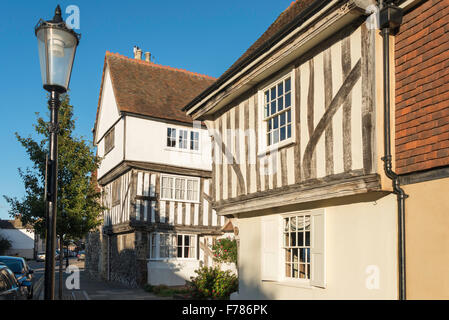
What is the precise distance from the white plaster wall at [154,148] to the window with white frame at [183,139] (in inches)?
7.3

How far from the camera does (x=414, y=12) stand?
633 centimetres

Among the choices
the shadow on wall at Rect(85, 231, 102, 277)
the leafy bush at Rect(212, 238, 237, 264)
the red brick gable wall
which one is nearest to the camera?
the red brick gable wall

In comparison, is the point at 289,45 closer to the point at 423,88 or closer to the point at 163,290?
the point at 423,88

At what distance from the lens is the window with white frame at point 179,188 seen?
20078 millimetres

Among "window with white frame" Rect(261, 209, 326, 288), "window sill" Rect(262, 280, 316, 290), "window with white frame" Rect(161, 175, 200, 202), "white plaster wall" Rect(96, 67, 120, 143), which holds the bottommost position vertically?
"window sill" Rect(262, 280, 316, 290)

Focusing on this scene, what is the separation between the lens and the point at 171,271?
19.7 metres

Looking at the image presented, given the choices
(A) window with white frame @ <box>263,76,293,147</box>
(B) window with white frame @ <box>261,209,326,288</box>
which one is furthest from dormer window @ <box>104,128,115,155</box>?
(A) window with white frame @ <box>263,76,293,147</box>

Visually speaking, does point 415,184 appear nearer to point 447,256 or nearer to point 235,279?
point 447,256

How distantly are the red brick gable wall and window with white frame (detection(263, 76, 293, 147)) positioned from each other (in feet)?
Result: 8.09

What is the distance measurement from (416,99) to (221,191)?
5.83 metres

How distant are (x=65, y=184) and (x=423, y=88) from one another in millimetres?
11718

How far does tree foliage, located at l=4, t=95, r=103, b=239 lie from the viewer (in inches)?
561

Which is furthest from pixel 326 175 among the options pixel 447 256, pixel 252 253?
pixel 252 253

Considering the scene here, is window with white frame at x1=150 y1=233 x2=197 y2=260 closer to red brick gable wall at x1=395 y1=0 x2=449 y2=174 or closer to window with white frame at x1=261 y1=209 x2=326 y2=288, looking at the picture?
window with white frame at x1=261 y1=209 x2=326 y2=288
